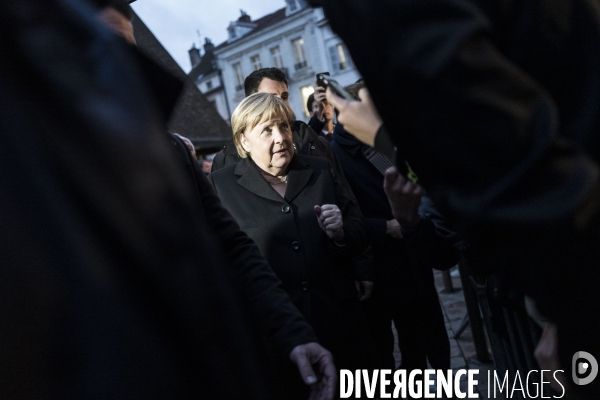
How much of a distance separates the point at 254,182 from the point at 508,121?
2089mm

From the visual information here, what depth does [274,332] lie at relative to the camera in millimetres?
1624

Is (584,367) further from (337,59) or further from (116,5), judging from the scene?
(337,59)

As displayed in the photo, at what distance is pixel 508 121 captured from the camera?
71 cm

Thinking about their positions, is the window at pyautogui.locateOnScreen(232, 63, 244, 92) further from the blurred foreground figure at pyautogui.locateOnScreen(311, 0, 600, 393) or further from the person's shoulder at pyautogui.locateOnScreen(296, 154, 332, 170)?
the blurred foreground figure at pyautogui.locateOnScreen(311, 0, 600, 393)

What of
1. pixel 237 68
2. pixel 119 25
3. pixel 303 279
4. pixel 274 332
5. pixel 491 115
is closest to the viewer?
pixel 491 115

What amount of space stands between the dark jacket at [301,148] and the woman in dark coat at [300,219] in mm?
522

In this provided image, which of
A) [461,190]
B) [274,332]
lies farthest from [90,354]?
[274,332]

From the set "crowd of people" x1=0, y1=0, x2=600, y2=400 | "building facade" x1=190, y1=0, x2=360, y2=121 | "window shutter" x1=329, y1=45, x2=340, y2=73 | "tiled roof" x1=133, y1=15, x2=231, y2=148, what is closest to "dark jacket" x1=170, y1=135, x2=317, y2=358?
"crowd of people" x1=0, y1=0, x2=600, y2=400

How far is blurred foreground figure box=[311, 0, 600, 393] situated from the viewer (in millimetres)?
715

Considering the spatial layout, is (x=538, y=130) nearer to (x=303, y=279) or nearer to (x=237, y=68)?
(x=303, y=279)

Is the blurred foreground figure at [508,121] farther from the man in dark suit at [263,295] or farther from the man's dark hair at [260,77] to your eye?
the man's dark hair at [260,77]

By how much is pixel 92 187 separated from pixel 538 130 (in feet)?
2.11

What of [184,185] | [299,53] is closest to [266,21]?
[299,53]

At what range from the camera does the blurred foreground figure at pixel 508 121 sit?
0.71 metres
